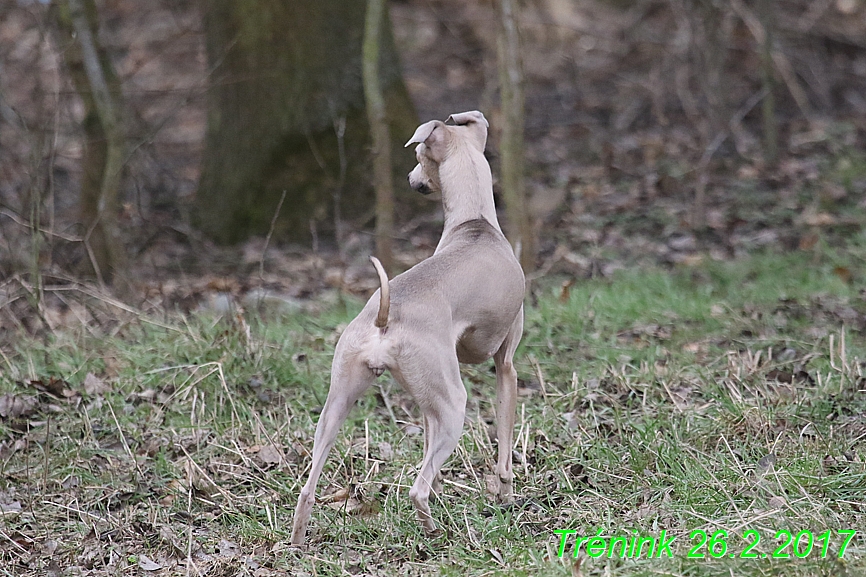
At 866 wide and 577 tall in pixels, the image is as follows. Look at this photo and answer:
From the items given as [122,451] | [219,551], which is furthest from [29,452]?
[219,551]

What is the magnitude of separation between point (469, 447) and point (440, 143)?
4.57 feet

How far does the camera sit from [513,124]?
624 centimetres

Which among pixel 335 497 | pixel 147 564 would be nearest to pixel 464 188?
pixel 335 497

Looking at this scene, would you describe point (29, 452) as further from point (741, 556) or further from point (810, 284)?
point (810, 284)

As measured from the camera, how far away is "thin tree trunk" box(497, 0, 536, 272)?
6.10 m

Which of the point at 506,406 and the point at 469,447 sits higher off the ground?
the point at 506,406

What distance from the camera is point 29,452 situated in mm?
4527

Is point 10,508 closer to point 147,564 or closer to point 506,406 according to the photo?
point 147,564

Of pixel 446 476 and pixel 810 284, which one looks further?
pixel 810 284

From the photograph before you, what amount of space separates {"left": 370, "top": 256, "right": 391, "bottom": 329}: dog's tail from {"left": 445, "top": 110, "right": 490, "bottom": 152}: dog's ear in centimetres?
96

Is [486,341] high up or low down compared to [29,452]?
up

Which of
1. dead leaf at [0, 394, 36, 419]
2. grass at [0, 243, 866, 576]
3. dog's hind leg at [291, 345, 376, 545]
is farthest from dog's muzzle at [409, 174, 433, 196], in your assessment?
dead leaf at [0, 394, 36, 419]

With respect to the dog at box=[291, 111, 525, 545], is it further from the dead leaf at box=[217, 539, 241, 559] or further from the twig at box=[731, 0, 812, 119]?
the twig at box=[731, 0, 812, 119]

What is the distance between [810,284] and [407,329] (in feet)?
13.0
